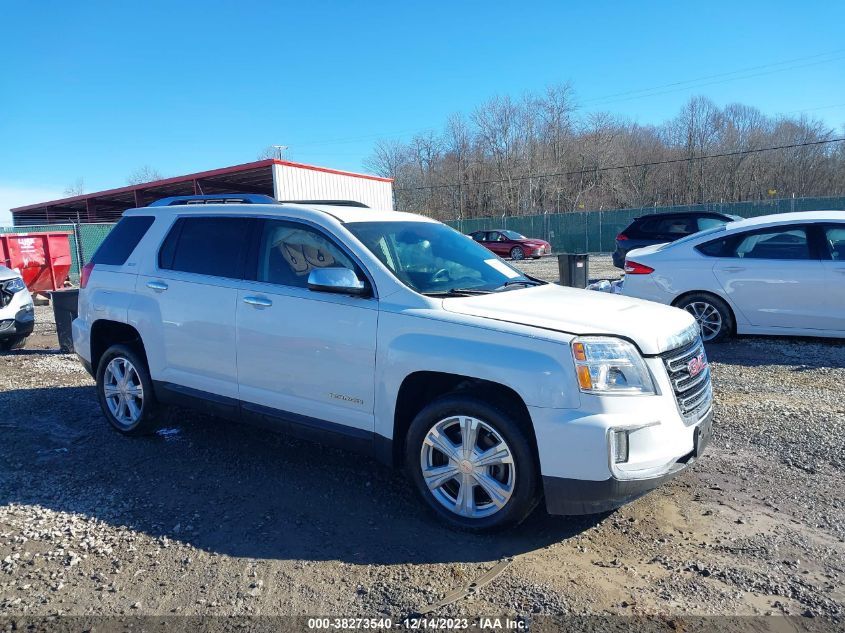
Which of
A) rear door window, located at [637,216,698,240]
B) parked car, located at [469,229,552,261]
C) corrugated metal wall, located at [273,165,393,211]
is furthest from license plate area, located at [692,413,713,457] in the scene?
parked car, located at [469,229,552,261]

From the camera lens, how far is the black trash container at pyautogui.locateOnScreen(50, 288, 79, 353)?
9.00 metres

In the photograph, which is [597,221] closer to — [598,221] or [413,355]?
[598,221]

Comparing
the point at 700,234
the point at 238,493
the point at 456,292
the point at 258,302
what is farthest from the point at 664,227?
the point at 238,493

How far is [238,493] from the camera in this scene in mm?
4223

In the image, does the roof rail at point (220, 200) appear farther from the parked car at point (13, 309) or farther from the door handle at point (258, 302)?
the parked car at point (13, 309)

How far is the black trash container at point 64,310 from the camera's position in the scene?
900 centimetres

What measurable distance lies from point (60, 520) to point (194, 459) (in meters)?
1.09

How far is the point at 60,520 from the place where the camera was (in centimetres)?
387

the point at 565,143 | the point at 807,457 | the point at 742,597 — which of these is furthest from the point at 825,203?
the point at 742,597

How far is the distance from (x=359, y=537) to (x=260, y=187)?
27.3 metres

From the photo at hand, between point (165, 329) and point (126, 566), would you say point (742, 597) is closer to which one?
point (126, 566)

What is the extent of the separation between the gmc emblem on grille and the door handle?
2628mm

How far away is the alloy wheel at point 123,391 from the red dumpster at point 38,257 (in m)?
12.8

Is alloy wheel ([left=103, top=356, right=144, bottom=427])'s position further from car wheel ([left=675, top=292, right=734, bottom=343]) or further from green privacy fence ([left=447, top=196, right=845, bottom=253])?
green privacy fence ([left=447, top=196, right=845, bottom=253])
